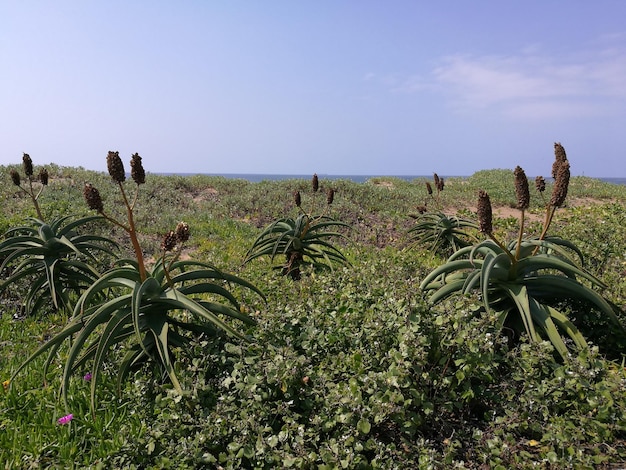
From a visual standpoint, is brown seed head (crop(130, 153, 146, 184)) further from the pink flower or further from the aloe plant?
the aloe plant

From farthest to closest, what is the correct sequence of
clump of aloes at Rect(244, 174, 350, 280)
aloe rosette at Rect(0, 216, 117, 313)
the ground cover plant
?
clump of aloes at Rect(244, 174, 350, 280), aloe rosette at Rect(0, 216, 117, 313), the ground cover plant

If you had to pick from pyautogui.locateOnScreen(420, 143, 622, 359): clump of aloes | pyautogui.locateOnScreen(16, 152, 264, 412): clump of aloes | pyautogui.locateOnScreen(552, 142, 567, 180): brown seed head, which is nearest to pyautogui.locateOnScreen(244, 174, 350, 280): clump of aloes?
pyautogui.locateOnScreen(420, 143, 622, 359): clump of aloes

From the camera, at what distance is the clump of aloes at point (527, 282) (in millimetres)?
3160

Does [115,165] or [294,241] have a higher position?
[115,165]

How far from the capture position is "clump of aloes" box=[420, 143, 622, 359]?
Answer: 3160 mm

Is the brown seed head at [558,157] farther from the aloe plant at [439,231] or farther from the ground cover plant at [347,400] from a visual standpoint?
the aloe plant at [439,231]

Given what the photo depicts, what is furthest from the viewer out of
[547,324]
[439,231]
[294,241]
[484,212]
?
[439,231]

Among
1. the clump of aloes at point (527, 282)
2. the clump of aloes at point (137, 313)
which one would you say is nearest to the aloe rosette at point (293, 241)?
the clump of aloes at point (527, 282)

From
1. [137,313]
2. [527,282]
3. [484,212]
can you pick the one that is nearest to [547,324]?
[527,282]

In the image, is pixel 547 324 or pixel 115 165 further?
pixel 547 324

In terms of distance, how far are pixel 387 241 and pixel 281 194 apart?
465 cm

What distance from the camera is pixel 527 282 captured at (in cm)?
361

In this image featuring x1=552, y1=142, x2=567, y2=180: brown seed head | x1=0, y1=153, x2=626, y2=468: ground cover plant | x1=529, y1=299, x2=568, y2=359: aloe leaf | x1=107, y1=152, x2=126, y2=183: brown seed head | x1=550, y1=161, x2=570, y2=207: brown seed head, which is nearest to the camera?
x1=0, y1=153, x2=626, y2=468: ground cover plant

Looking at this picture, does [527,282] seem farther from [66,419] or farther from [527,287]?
[66,419]
